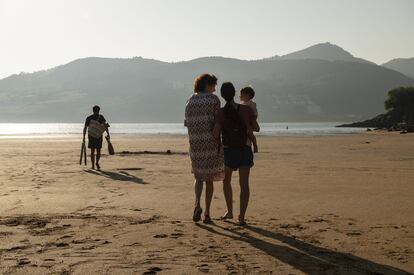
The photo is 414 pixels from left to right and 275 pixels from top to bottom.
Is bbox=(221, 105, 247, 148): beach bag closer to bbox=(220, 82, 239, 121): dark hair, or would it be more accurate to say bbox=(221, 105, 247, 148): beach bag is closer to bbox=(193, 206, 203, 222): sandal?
bbox=(220, 82, 239, 121): dark hair

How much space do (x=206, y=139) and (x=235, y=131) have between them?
0.51 meters

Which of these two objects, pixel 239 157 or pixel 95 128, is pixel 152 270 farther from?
pixel 95 128

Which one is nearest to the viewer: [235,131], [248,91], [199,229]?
[199,229]

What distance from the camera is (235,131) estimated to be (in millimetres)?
7133

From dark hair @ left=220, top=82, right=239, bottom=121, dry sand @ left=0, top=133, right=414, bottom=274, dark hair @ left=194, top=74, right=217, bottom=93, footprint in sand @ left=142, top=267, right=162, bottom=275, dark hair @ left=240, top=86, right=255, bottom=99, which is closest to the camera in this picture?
footprint in sand @ left=142, top=267, right=162, bottom=275

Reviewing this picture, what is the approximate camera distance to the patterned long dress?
7.39 m

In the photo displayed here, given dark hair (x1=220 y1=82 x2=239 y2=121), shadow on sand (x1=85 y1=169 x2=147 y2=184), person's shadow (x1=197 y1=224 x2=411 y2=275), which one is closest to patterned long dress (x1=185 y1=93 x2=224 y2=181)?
dark hair (x1=220 y1=82 x2=239 y2=121)

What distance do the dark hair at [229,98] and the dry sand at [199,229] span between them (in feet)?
5.12

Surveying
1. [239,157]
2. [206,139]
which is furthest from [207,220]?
[206,139]

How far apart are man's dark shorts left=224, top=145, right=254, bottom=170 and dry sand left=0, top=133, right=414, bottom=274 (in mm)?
866

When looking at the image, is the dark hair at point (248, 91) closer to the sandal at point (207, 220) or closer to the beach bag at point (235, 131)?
the beach bag at point (235, 131)

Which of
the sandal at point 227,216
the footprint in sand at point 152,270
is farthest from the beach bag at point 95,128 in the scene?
the footprint in sand at point 152,270

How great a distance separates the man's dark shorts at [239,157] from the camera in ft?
23.6

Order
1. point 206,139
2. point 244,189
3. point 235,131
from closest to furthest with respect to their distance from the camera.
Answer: point 235,131
point 244,189
point 206,139
